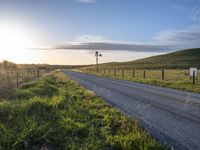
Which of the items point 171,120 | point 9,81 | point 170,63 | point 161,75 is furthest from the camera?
point 170,63

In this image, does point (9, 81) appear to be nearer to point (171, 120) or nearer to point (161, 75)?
point (171, 120)

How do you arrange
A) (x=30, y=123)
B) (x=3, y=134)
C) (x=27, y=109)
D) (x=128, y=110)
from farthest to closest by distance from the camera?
1. (x=128, y=110)
2. (x=27, y=109)
3. (x=30, y=123)
4. (x=3, y=134)

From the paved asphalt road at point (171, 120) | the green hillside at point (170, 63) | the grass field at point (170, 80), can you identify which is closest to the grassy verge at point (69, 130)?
the paved asphalt road at point (171, 120)

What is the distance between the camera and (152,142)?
6.18 m

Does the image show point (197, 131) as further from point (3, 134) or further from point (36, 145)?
point (3, 134)

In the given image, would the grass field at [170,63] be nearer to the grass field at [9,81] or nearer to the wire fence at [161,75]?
the wire fence at [161,75]

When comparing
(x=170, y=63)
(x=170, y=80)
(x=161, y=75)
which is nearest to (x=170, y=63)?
(x=170, y=63)

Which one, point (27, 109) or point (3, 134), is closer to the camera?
point (3, 134)

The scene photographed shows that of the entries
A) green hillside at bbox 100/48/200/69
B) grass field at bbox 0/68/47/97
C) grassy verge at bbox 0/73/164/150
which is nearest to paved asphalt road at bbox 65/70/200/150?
grassy verge at bbox 0/73/164/150

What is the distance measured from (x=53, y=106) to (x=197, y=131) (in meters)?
5.49

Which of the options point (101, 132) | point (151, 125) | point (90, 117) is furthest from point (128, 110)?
point (101, 132)

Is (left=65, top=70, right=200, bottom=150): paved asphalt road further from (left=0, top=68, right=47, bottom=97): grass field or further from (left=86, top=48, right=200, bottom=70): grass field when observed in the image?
(left=86, top=48, right=200, bottom=70): grass field

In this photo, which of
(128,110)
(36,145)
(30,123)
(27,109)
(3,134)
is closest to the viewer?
(36,145)

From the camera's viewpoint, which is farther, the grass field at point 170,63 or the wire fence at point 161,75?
the grass field at point 170,63
